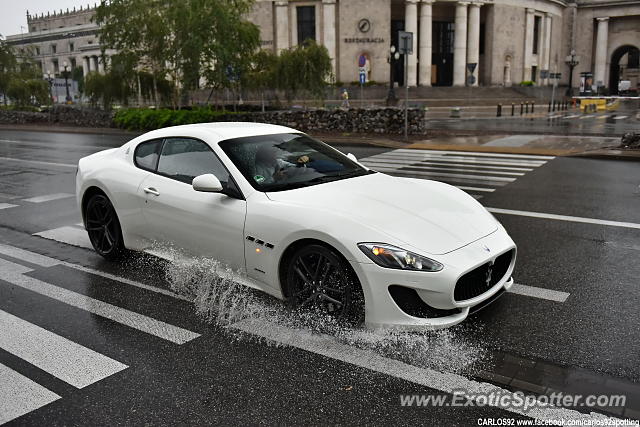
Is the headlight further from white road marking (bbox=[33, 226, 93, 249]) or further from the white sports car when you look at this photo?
white road marking (bbox=[33, 226, 93, 249])

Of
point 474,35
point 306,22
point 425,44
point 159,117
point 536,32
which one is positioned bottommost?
point 159,117

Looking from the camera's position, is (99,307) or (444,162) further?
(444,162)

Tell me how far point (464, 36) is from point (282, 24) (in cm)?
2195

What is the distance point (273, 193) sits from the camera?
16.7ft

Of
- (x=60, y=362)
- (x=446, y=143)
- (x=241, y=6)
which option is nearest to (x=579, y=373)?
(x=60, y=362)

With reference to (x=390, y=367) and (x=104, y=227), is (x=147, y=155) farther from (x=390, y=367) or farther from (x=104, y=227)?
(x=390, y=367)

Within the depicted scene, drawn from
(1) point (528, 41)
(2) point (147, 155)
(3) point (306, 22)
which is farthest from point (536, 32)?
(2) point (147, 155)

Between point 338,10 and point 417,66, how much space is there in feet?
38.9

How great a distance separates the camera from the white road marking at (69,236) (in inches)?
305

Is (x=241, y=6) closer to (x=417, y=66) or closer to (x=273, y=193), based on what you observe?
(x=273, y=193)

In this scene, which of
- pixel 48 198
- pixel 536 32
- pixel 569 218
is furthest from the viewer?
pixel 536 32

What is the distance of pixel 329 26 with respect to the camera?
220ft

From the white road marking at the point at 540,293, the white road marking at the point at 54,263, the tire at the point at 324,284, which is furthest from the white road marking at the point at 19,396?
the white road marking at the point at 540,293

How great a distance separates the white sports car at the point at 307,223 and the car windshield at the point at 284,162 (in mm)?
15
